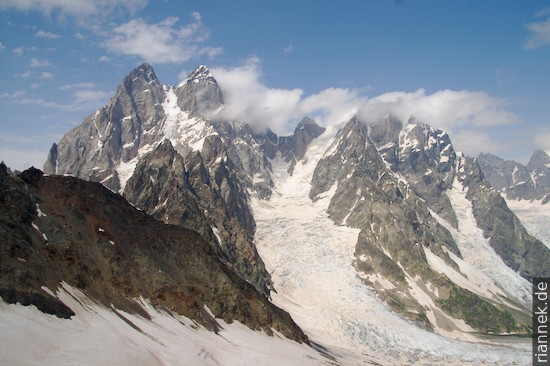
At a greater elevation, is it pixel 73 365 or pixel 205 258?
pixel 205 258

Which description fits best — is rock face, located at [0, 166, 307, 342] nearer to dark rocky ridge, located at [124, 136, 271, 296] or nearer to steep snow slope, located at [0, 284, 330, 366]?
steep snow slope, located at [0, 284, 330, 366]

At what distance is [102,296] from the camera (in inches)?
2648

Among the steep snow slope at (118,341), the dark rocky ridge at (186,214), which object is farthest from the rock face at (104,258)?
the dark rocky ridge at (186,214)

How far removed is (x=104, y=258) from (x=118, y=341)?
92.7 feet

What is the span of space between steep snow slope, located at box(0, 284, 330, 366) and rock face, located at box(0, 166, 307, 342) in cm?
245

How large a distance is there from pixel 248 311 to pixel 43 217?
41657 mm

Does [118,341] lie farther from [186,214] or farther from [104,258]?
[186,214]

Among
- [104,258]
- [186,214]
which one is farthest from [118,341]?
[186,214]

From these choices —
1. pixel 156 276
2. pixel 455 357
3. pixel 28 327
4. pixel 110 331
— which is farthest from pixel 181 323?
pixel 455 357

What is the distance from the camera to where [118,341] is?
5428 cm

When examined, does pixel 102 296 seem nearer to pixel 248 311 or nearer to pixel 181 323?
pixel 181 323

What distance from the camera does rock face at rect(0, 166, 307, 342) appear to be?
59906mm

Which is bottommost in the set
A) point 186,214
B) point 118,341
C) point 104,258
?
point 118,341

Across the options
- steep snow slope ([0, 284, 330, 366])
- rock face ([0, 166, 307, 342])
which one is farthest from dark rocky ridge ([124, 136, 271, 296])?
steep snow slope ([0, 284, 330, 366])
